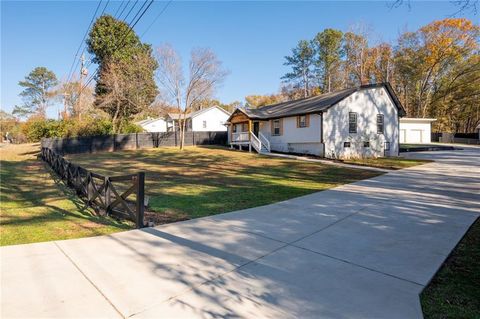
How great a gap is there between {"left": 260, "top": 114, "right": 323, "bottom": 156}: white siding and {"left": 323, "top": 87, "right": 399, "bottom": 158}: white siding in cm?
67

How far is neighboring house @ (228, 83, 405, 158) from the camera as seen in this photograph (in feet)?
66.8

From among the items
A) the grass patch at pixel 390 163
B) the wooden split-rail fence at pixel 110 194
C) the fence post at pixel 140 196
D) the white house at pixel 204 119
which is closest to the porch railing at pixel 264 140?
the grass patch at pixel 390 163

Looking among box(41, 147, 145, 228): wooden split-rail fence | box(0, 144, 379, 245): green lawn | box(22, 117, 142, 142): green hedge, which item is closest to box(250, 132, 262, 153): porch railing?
box(0, 144, 379, 245): green lawn

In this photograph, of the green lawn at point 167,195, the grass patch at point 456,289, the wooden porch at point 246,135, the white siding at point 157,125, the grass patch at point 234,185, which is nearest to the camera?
the grass patch at point 456,289

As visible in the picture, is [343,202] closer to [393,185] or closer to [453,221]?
[453,221]

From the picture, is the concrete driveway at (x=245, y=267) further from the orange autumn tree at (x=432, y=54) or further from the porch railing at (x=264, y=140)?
the orange autumn tree at (x=432, y=54)

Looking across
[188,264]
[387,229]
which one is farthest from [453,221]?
[188,264]

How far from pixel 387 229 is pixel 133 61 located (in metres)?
34.3

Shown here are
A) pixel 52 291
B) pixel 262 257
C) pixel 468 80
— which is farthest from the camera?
pixel 468 80

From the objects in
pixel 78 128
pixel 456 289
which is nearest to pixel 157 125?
pixel 78 128

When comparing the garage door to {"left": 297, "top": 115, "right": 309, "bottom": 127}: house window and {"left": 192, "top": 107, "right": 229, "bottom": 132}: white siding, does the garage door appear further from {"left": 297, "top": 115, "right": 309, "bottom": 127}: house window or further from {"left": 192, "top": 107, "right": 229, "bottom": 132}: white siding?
{"left": 192, "top": 107, "right": 229, "bottom": 132}: white siding

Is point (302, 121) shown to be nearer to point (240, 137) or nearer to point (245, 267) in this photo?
point (240, 137)

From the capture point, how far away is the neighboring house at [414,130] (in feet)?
124

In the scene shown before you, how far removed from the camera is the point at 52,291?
10.7ft
